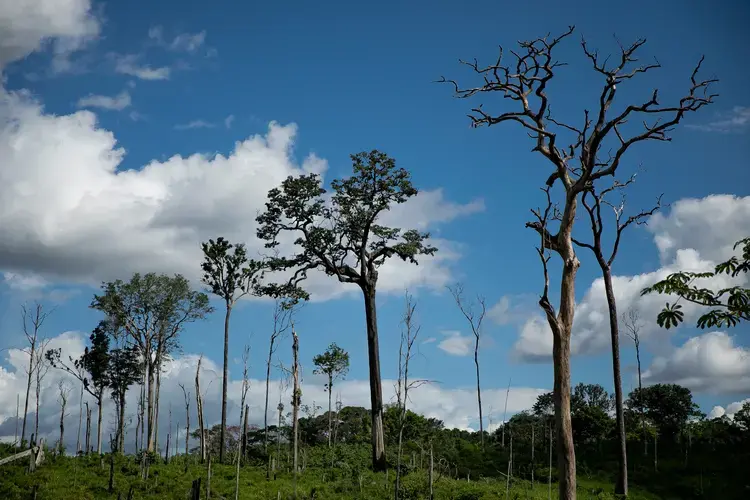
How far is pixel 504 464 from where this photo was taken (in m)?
35.5

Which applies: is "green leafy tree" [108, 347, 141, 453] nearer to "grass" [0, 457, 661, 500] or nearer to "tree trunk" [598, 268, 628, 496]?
"grass" [0, 457, 661, 500]

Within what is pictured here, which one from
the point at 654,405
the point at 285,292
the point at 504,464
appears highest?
the point at 285,292

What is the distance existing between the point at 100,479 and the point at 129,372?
899 inches

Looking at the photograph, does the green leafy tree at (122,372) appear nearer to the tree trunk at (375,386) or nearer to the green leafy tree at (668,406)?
the tree trunk at (375,386)

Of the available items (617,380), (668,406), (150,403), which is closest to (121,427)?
(150,403)

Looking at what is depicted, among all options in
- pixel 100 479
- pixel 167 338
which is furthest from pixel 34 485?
pixel 167 338

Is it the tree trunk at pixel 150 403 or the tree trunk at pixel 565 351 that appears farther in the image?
the tree trunk at pixel 150 403

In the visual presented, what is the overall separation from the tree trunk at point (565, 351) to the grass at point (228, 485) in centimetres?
1217

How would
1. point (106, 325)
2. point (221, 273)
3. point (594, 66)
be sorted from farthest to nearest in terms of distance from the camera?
point (106, 325), point (221, 273), point (594, 66)

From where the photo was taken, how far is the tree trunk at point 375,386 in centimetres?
2764

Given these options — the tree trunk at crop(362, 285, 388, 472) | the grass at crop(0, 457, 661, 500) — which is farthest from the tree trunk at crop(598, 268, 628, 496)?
the tree trunk at crop(362, 285, 388, 472)

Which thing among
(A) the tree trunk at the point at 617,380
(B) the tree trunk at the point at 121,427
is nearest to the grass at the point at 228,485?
(A) the tree trunk at the point at 617,380

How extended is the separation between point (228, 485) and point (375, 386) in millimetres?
7644

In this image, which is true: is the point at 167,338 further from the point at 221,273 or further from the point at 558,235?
the point at 558,235
